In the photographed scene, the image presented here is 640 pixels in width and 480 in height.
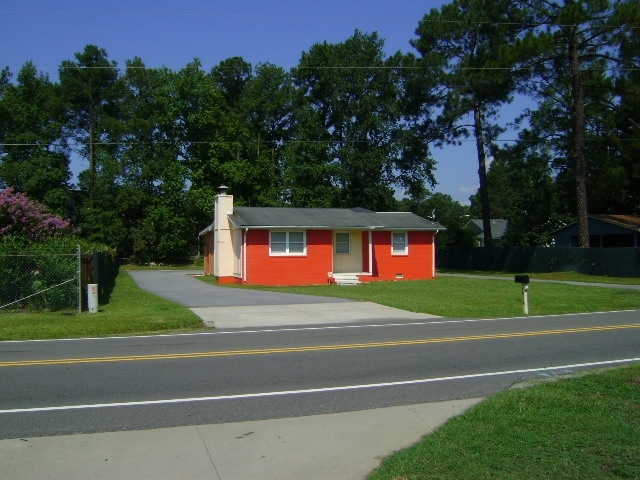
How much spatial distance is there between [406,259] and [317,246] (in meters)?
5.69

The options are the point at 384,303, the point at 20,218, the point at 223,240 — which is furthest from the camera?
the point at 223,240

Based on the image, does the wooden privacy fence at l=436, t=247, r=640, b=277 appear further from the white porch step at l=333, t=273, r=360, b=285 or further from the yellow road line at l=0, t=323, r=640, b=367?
the yellow road line at l=0, t=323, r=640, b=367

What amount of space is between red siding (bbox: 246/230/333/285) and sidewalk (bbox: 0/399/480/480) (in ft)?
80.4

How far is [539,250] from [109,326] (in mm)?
32180

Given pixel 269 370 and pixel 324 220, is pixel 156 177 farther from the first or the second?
pixel 269 370

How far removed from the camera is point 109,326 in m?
16.0

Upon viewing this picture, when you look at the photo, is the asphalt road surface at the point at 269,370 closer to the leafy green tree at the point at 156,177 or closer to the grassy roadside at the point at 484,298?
the grassy roadside at the point at 484,298

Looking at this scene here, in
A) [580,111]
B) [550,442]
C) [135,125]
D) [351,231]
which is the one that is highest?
[135,125]

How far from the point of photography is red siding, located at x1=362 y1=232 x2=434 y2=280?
116 ft

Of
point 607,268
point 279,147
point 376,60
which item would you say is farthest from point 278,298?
point 279,147

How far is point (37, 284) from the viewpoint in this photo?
62.3 feet

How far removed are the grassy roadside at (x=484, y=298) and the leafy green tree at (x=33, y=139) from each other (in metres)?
39.1

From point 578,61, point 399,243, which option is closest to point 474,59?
point 578,61

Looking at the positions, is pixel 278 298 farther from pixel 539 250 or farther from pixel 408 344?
pixel 539 250
